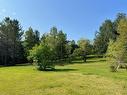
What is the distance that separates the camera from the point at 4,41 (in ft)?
275

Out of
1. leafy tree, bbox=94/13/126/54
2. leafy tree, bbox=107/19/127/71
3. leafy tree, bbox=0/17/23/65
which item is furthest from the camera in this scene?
leafy tree, bbox=94/13/126/54

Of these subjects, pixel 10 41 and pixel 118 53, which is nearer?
pixel 118 53

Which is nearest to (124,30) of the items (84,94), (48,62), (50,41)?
(48,62)

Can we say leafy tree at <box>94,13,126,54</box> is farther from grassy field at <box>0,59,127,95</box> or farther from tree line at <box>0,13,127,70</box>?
grassy field at <box>0,59,127,95</box>

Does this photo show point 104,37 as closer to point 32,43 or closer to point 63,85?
point 32,43

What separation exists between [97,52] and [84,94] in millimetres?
85577

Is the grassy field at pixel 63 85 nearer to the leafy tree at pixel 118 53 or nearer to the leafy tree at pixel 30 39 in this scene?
the leafy tree at pixel 118 53

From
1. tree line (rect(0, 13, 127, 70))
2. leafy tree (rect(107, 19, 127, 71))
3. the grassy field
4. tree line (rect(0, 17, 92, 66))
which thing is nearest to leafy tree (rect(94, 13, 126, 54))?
tree line (rect(0, 13, 127, 70))

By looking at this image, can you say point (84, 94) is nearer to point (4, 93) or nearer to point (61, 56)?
point (4, 93)

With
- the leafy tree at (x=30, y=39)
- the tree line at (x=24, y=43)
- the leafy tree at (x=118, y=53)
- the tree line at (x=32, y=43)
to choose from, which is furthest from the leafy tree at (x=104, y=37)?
the leafy tree at (x=118, y=53)

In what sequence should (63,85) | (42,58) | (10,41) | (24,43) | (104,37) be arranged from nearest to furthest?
(63,85) < (42,58) < (10,41) < (24,43) < (104,37)

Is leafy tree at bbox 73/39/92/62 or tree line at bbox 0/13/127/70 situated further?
leafy tree at bbox 73/39/92/62

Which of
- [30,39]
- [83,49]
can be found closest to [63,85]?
[83,49]

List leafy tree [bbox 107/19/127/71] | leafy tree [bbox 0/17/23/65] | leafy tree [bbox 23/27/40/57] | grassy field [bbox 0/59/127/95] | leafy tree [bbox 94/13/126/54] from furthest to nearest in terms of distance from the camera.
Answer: leafy tree [bbox 94/13/126/54] → leafy tree [bbox 23/27/40/57] → leafy tree [bbox 0/17/23/65] → leafy tree [bbox 107/19/127/71] → grassy field [bbox 0/59/127/95]
